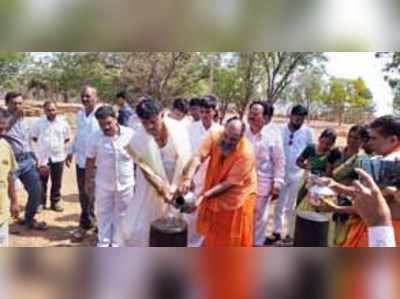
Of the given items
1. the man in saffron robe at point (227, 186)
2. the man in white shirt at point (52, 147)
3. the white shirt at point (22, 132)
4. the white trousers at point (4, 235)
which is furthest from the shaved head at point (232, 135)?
the white trousers at point (4, 235)

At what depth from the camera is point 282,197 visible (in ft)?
5.79

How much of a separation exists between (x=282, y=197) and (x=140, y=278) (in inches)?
25.4

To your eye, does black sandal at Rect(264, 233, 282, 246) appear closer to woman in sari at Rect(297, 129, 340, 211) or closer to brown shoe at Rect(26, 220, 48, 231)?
woman in sari at Rect(297, 129, 340, 211)

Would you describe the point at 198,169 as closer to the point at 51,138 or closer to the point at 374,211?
the point at 51,138

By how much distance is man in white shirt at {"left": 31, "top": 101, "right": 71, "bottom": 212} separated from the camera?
165 centimetres

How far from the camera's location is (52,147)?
5.45 feet

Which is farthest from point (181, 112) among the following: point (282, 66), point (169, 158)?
point (282, 66)

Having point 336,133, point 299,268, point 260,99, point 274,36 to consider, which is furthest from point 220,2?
point 299,268

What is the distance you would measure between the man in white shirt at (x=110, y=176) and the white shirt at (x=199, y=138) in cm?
23

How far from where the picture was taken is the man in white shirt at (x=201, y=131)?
1.68 m

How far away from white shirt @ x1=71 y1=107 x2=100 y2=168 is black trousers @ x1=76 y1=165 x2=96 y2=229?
3cm

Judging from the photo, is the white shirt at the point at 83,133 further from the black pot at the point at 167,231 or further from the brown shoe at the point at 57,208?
the black pot at the point at 167,231

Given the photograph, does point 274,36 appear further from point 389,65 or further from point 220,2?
point 389,65

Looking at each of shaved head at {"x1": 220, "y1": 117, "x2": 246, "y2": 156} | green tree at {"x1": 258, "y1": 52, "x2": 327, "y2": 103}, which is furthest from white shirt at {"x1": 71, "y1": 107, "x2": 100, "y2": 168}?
green tree at {"x1": 258, "y1": 52, "x2": 327, "y2": 103}
